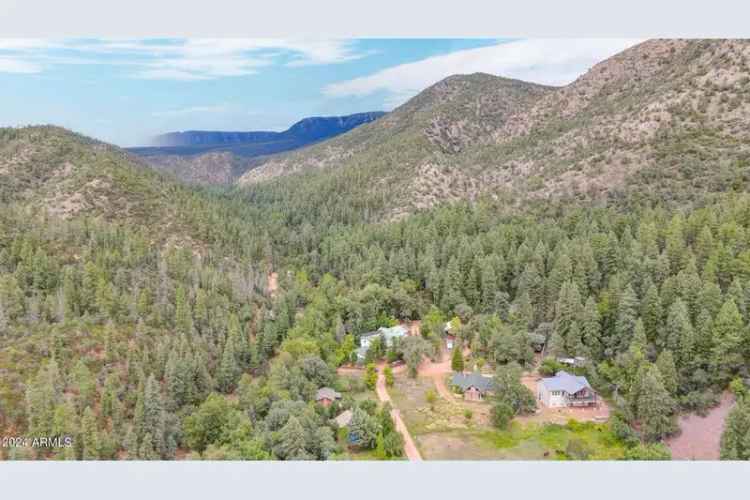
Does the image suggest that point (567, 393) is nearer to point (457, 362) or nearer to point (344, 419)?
point (457, 362)

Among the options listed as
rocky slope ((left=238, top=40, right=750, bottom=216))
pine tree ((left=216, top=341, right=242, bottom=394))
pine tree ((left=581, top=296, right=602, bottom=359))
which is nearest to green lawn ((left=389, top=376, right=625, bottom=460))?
pine tree ((left=581, top=296, right=602, bottom=359))

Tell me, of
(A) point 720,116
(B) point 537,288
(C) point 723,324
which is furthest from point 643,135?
(C) point 723,324

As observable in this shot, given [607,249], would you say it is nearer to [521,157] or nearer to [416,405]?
[416,405]

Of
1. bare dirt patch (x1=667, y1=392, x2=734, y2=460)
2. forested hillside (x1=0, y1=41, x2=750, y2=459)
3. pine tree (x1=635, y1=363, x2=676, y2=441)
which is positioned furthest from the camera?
forested hillside (x1=0, y1=41, x2=750, y2=459)

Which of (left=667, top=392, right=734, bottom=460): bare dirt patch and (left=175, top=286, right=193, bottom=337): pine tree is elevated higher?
(left=175, top=286, right=193, bottom=337): pine tree

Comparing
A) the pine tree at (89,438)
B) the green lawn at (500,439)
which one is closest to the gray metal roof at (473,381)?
the green lawn at (500,439)

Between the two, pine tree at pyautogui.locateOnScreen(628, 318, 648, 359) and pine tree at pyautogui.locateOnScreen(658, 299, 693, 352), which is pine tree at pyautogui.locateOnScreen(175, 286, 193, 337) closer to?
pine tree at pyautogui.locateOnScreen(628, 318, 648, 359)
